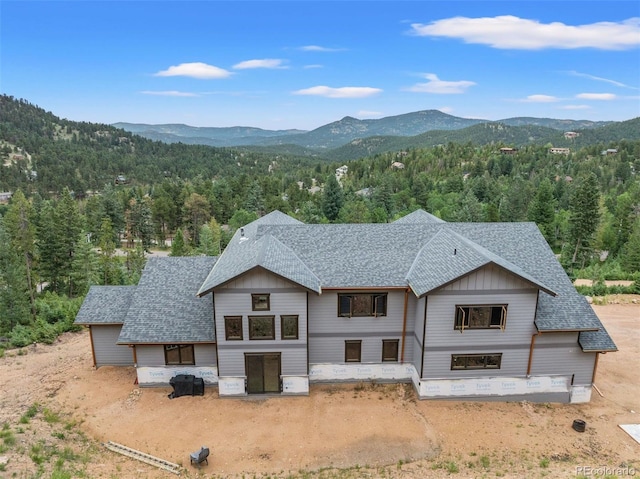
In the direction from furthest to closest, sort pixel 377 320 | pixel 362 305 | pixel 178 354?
pixel 178 354, pixel 377 320, pixel 362 305

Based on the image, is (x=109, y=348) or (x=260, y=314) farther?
(x=109, y=348)

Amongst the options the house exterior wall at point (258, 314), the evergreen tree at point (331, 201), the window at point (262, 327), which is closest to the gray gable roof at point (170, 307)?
the house exterior wall at point (258, 314)

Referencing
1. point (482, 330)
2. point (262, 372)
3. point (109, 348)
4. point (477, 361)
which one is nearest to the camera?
point (482, 330)

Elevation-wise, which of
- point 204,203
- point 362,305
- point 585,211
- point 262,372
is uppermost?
point 362,305

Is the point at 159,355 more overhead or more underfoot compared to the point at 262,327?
more underfoot

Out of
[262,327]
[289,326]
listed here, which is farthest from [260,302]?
[289,326]

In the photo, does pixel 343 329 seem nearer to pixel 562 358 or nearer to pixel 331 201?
pixel 562 358
